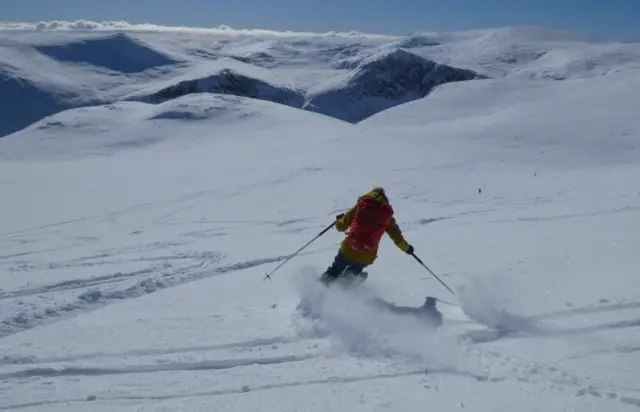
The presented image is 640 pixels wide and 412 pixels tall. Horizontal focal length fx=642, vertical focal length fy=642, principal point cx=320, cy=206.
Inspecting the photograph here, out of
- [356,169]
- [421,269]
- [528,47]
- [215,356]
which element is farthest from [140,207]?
[528,47]

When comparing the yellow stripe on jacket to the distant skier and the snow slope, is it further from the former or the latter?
the snow slope

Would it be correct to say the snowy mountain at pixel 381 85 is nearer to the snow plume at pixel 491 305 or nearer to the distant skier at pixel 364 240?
the distant skier at pixel 364 240

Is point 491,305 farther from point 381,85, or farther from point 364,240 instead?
point 381,85

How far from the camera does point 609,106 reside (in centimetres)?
3158

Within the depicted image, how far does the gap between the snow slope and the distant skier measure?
467 millimetres

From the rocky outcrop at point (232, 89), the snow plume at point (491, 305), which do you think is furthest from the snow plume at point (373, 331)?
the rocky outcrop at point (232, 89)

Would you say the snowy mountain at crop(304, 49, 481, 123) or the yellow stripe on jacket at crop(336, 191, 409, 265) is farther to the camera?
the snowy mountain at crop(304, 49, 481, 123)

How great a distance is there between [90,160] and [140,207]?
1253 cm

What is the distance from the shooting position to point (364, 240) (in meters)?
8.05

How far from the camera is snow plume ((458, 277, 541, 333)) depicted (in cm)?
653

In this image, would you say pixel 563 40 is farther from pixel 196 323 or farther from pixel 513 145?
pixel 196 323

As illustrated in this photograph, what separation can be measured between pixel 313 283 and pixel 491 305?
2.25 metres

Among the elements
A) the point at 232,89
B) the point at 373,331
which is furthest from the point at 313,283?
the point at 232,89

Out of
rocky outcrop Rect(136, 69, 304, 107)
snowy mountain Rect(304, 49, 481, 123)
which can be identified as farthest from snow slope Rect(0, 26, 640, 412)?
snowy mountain Rect(304, 49, 481, 123)
